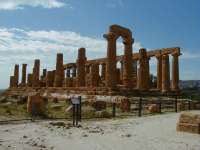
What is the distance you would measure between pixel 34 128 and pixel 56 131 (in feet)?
4.06

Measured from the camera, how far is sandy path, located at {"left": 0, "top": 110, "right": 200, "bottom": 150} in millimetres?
8812

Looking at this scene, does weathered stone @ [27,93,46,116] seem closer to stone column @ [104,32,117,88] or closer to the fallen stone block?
the fallen stone block

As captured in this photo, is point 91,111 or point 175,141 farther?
point 91,111

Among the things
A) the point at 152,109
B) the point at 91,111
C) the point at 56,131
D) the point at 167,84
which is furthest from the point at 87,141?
the point at 167,84

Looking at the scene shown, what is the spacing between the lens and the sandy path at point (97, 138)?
8.81 m

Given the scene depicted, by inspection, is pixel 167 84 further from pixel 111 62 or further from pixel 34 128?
pixel 34 128

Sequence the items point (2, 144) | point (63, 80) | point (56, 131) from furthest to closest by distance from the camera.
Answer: point (63, 80)
point (56, 131)
point (2, 144)

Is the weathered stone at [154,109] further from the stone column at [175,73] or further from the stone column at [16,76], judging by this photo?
the stone column at [16,76]

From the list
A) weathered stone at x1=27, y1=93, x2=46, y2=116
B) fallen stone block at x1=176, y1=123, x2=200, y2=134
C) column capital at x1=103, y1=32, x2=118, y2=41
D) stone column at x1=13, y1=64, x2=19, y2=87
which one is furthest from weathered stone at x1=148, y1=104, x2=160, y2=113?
stone column at x1=13, y1=64, x2=19, y2=87

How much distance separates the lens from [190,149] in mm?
8469

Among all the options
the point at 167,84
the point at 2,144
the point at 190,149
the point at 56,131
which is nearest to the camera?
the point at 190,149

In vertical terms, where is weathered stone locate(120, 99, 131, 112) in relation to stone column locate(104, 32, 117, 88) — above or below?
below

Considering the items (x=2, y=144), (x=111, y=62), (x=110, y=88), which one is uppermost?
(x=111, y=62)

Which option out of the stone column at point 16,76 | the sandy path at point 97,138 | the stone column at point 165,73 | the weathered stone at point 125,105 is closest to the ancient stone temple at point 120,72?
the stone column at point 165,73
